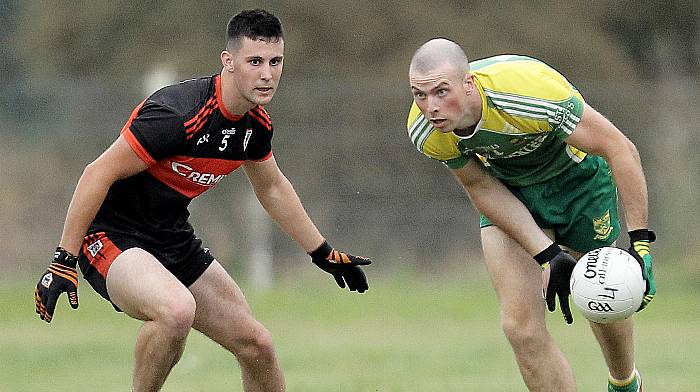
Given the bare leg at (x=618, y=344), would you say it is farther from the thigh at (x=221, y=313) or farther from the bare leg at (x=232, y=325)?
the thigh at (x=221, y=313)

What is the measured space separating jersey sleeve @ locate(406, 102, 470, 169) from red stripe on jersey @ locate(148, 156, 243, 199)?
91cm

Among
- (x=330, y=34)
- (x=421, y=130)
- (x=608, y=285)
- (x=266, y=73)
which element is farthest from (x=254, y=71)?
(x=330, y=34)

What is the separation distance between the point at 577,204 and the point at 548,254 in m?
0.57

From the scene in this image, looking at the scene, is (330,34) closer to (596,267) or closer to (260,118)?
(260,118)

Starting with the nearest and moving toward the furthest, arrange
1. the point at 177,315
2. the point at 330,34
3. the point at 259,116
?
the point at 177,315, the point at 259,116, the point at 330,34

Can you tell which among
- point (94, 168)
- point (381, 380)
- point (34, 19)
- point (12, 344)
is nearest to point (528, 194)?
point (94, 168)

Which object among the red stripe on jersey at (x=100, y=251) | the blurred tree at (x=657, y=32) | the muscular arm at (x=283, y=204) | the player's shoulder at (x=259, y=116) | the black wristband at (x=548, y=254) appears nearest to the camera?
the red stripe on jersey at (x=100, y=251)

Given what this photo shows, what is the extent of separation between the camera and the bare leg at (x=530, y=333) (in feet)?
22.4

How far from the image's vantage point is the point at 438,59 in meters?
6.54

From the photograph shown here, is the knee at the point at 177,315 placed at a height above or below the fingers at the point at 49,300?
below

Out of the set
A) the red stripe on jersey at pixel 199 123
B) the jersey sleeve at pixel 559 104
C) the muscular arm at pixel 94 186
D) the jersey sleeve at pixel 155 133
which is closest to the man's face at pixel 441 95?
the jersey sleeve at pixel 559 104

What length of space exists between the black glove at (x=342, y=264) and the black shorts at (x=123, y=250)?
63 cm

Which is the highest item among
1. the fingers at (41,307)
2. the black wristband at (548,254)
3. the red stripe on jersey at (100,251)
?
the red stripe on jersey at (100,251)

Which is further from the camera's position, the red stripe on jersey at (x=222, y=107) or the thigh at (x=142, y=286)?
the red stripe on jersey at (x=222, y=107)
